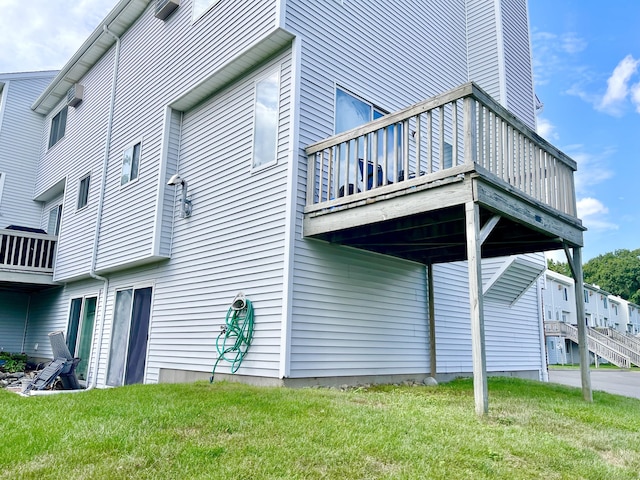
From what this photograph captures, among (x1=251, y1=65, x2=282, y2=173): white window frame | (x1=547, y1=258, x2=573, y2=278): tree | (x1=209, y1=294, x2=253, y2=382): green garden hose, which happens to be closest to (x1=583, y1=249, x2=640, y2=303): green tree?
(x1=547, y1=258, x2=573, y2=278): tree

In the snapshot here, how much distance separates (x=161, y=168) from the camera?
891 centimetres

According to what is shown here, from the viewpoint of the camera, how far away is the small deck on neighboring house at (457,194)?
5.16 meters

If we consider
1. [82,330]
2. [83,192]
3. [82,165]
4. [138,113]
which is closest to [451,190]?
[138,113]

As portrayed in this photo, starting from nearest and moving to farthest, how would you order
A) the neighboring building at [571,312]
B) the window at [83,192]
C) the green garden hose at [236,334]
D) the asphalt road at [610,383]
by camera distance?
1. the green garden hose at [236,334]
2. the asphalt road at [610,383]
3. the window at [83,192]
4. the neighboring building at [571,312]

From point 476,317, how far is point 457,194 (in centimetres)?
132

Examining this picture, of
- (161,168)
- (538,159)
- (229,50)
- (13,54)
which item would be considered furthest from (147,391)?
(13,54)

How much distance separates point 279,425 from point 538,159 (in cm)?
498

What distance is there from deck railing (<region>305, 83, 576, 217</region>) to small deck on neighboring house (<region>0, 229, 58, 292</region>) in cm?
930

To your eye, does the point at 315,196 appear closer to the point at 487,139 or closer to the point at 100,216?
the point at 487,139

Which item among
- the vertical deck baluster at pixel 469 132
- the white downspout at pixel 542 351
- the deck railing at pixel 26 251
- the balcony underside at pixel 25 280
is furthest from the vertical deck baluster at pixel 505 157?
the deck railing at pixel 26 251

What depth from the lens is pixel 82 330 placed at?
11.3m

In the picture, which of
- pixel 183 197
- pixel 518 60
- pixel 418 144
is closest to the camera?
pixel 418 144

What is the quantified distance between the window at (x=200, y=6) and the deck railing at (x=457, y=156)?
12.5ft

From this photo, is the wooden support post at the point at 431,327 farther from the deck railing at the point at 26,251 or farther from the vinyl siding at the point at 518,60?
the deck railing at the point at 26,251
